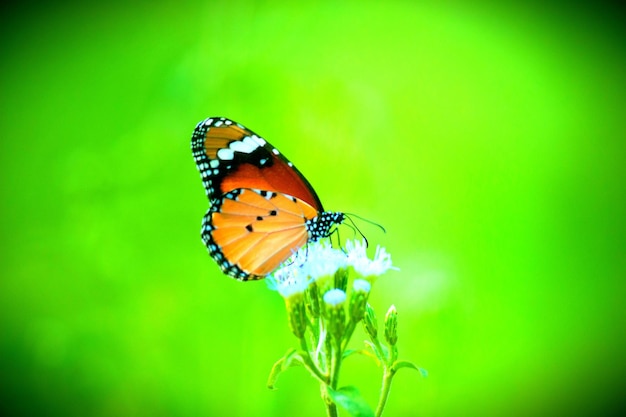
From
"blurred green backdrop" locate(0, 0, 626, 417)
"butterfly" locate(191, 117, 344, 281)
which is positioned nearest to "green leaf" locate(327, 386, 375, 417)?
"butterfly" locate(191, 117, 344, 281)

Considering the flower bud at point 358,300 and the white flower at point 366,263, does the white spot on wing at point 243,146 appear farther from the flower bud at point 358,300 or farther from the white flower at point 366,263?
the flower bud at point 358,300

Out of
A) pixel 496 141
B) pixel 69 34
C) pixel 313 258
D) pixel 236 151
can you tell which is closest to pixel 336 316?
pixel 313 258

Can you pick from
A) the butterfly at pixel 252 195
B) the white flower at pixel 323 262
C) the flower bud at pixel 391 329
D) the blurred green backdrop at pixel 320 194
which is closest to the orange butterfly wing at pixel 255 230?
the butterfly at pixel 252 195

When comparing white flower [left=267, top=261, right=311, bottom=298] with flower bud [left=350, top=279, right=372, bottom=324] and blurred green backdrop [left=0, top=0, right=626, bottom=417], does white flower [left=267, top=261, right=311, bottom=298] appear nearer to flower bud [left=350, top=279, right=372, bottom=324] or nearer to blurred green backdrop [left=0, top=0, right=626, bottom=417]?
flower bud [left=350, top=279, right=372, bottom=324]

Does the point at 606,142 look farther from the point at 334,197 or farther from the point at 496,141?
the point at 334,197

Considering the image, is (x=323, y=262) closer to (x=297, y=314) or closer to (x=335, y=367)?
(x=297, y=314)

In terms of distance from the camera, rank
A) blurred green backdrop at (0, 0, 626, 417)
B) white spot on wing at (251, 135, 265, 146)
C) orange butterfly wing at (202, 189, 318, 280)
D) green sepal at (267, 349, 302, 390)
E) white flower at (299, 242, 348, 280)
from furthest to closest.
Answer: blurred green backdrop at (0, 0, 626, 417) → white spot on wing at (251, 135, 265, 146) → orange butterfly wing at (202, 189, 318, 280) → white flower at (299, 242, 348, 280) → green sepal at (267, 349, 302, 390)

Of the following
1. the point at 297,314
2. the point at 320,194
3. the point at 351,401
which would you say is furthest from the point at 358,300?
the point at 320,194
